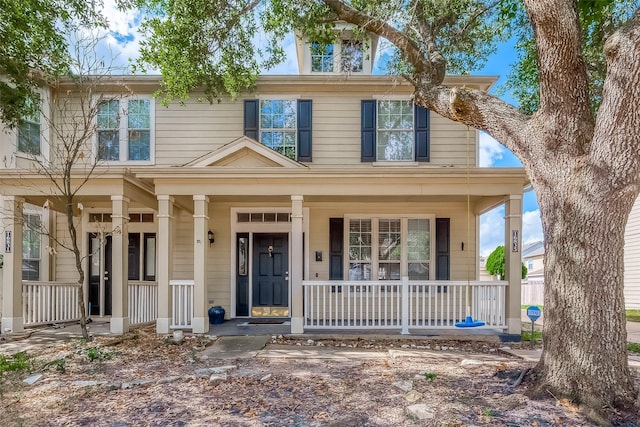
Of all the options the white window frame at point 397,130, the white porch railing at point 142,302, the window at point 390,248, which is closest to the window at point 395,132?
the white window frame at point 397,130

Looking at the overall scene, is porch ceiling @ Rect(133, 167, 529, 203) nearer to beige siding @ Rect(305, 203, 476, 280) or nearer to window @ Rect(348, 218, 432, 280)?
beige siding @ Rect(305, 203, 476, 280)

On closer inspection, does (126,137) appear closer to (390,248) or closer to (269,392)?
(390,248)

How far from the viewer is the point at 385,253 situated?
9078mm

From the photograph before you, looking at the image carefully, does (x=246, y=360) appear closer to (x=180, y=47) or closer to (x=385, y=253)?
(x=385, y=253)

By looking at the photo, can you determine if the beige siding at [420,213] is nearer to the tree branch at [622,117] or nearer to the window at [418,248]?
the window at [418,248]

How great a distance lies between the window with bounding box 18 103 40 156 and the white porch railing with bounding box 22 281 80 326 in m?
2.91

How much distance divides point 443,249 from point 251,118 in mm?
5031

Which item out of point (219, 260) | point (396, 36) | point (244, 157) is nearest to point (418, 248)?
point (244, 157)

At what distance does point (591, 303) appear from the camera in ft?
12.0

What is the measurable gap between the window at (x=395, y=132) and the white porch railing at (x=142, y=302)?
551 centimetres

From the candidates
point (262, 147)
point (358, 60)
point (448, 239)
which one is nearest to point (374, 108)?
point (358, 60)

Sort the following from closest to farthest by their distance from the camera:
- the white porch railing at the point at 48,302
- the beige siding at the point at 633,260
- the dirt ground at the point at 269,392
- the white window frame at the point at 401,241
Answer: the dirt ground at the point at 269,392, the white porch railing at the point at 48,302, the white window frame at the point at 401,241, the beige siding at the point at 633,260

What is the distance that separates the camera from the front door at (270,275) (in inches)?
357

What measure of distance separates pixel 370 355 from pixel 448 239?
12.6 feet
